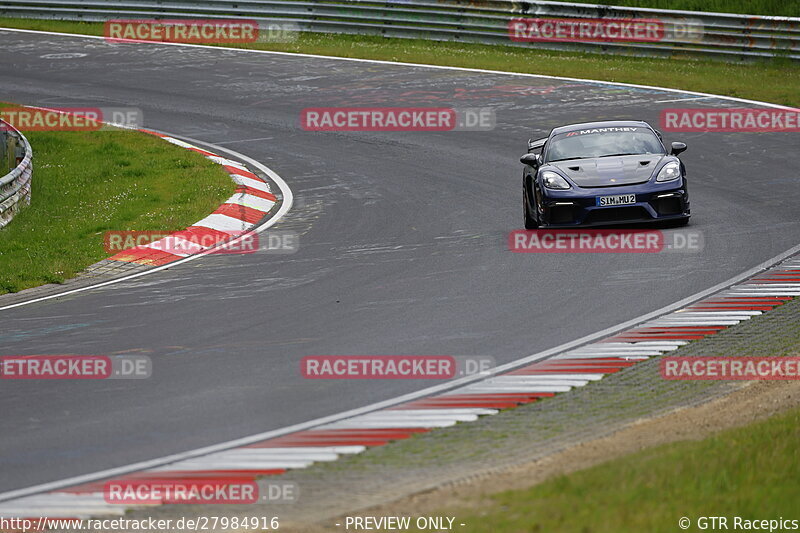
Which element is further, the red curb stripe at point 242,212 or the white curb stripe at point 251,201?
the white curb stripe at point 251,201

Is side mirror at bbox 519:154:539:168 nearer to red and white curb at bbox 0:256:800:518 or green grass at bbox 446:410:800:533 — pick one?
red and white curb at bbox 0:256:800:518

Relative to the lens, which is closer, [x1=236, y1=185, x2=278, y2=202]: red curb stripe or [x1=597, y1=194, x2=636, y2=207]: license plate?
[x1=597, y1=194, x2=636, y2=207]: license plate

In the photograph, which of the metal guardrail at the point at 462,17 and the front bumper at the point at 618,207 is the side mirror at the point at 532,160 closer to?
the front bumper at the point at 618,207

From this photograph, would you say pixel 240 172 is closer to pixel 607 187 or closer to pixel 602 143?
pixel 602 143

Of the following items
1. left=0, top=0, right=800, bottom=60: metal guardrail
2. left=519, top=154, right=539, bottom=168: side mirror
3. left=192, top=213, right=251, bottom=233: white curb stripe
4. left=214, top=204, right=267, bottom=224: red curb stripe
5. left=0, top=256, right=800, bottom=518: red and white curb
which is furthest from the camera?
left=0, top=0, right=800, bottom=60: metal guardrail

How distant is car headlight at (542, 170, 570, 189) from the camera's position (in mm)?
14562

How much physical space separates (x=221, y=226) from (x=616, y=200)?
5408 mm

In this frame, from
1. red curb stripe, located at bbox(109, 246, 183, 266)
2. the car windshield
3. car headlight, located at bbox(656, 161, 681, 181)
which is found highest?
the car windshield

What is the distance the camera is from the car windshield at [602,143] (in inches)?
608

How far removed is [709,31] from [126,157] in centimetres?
1389

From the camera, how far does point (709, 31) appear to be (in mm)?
27828

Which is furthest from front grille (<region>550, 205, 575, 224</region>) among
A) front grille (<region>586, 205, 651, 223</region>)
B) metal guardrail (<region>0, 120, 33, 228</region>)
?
metal guardrail (<region>0, 120, 33, 228</region>)

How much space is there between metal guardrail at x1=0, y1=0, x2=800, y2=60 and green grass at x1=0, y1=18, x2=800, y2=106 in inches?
10.1

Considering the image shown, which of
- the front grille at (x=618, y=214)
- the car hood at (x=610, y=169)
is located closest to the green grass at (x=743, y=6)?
the car hood at (x=610, y=169)
